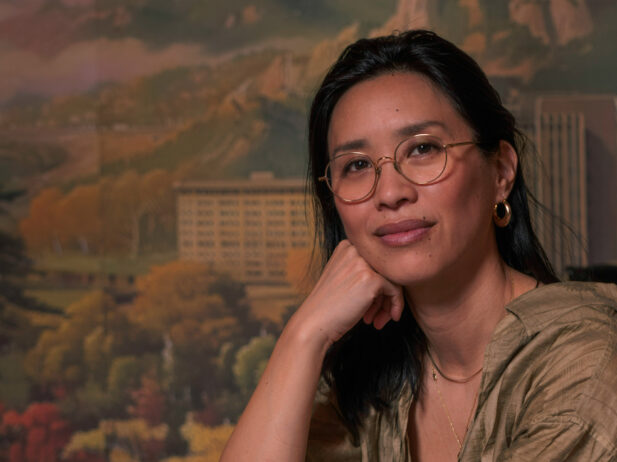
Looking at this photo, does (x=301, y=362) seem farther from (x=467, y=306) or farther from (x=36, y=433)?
(x=36, y=433)

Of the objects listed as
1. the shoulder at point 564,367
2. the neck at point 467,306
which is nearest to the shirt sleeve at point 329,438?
the neck at point 467,306

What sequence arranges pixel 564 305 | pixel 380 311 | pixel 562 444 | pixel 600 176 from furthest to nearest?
pixel 600 176, pixel 380 311, pixel 564 305, pixel 562 444

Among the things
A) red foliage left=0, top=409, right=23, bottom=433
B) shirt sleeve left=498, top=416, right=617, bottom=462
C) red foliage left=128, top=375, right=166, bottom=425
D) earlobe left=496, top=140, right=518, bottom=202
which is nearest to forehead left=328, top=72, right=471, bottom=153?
earlobe left=496, top=140, right=518, bottom=202

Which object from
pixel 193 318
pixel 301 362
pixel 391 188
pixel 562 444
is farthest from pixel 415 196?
pixel 193 318

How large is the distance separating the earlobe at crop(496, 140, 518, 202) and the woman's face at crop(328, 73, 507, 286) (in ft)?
0.09

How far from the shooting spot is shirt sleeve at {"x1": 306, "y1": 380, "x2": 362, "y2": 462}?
1459 mm

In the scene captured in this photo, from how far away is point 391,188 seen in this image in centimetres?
129

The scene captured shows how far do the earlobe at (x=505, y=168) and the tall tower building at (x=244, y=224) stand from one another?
1569mm

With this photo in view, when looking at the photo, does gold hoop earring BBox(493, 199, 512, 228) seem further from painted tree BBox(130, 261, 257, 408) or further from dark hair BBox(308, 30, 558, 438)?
painted tree BBox(130, 261, 257, 408)

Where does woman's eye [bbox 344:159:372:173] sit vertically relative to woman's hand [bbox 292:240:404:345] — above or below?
above

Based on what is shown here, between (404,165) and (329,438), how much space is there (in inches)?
22.5

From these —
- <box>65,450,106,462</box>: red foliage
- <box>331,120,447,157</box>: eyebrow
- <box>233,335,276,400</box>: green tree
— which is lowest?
<box>65,450,106,462</box>: red foliage

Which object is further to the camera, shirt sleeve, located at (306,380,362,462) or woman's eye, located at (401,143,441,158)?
shirt sleeve, located at (306,380,362,462)

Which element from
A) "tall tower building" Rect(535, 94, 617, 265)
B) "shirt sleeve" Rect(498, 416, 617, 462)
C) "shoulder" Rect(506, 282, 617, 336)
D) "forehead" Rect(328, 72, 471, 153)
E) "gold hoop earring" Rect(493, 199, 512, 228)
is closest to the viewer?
"shirt sleeve" Rect(498, 416, 617, 462)
